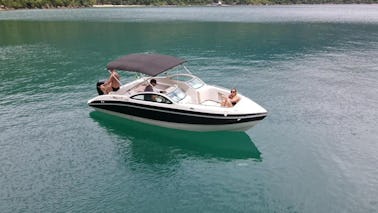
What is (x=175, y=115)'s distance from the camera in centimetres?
2245

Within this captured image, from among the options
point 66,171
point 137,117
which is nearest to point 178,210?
point 66,171

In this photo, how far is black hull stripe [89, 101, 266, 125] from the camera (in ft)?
70.4

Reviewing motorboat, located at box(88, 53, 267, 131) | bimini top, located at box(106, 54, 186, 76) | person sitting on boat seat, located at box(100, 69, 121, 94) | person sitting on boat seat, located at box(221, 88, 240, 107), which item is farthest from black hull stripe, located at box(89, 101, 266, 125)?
bimini top, located at box(106, 54, 186, 76)

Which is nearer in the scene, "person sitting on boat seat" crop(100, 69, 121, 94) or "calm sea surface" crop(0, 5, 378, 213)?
"calm sea surface" crop(0, 5, 378, 213)

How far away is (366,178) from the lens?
18016 mm

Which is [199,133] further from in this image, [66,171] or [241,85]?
[241,85]

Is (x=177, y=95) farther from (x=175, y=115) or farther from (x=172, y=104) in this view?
(x=175, y=115)

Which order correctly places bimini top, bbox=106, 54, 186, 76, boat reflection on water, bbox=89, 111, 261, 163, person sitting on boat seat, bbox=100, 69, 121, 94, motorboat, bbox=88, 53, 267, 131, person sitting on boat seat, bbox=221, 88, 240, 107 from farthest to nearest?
person sitting on boat seat, bbox=100, 69, 121, 94 < bimini top, bbox=106, 54, 186, 76 < person sitting on boat seat, bbox=221, 88, 240, 107 < motorboat, bbox=88, 53, 267, 131 < boat reflection on water, bbox=89, 111, 261, 163

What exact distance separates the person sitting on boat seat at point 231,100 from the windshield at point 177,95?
307 cm

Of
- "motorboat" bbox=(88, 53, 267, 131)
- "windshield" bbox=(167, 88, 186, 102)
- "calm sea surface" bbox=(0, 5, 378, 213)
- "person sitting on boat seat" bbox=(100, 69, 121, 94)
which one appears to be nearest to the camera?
"calm sea surface" bbox=(0, 5, 378, 213)

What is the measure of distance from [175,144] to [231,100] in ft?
15.4

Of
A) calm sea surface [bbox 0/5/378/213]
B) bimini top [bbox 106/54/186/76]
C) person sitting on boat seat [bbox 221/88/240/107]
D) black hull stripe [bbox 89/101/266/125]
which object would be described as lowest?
calm sea surface [bbox 0/5/378/213]

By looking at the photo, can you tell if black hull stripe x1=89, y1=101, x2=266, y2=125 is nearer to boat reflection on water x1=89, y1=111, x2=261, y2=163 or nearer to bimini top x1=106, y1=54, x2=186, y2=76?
boat reflection on water x1=89, y1=111, x2=261, y2=163

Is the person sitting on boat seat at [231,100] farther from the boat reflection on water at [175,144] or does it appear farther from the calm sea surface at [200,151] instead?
the calm sea surface at [200,151]
